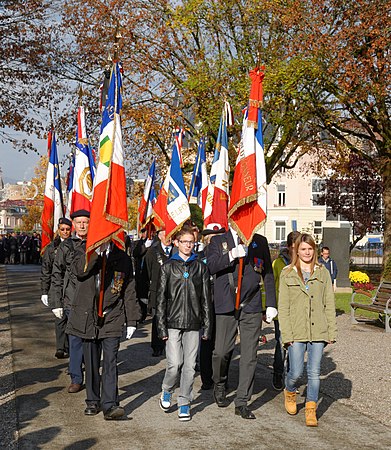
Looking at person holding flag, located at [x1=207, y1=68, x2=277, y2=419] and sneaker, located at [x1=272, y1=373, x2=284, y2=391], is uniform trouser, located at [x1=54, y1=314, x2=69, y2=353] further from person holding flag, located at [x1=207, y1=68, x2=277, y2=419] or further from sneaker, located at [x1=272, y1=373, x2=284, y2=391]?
person holding flag, located at [x1=207, y1=68, x2=277, y2=419]

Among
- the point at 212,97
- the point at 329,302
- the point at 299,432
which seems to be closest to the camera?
the point at 299,432

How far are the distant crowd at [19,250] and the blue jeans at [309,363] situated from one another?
36733 mm

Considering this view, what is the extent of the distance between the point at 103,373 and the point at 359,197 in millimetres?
41904

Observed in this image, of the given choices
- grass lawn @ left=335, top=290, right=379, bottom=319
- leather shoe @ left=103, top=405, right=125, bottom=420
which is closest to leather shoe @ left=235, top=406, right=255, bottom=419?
leather shoe @ left=103, top=405, right=125, bottom=420

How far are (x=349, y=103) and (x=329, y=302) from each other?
56.3 ft

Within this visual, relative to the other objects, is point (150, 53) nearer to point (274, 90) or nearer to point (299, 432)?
point (274, 90)

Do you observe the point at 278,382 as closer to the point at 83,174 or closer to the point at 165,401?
the point at 165,401

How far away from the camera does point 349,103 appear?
77.5ft

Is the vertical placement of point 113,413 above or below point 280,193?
below

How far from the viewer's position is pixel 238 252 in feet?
25.2

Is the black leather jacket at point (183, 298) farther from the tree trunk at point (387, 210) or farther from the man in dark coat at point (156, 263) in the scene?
the tree trunk at point (387, 210)

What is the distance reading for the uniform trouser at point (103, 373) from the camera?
7.30 meters

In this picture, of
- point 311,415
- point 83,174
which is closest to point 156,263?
point 83,174

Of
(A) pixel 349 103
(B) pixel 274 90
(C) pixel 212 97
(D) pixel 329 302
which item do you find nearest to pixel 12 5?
(C) pixel 212 97
